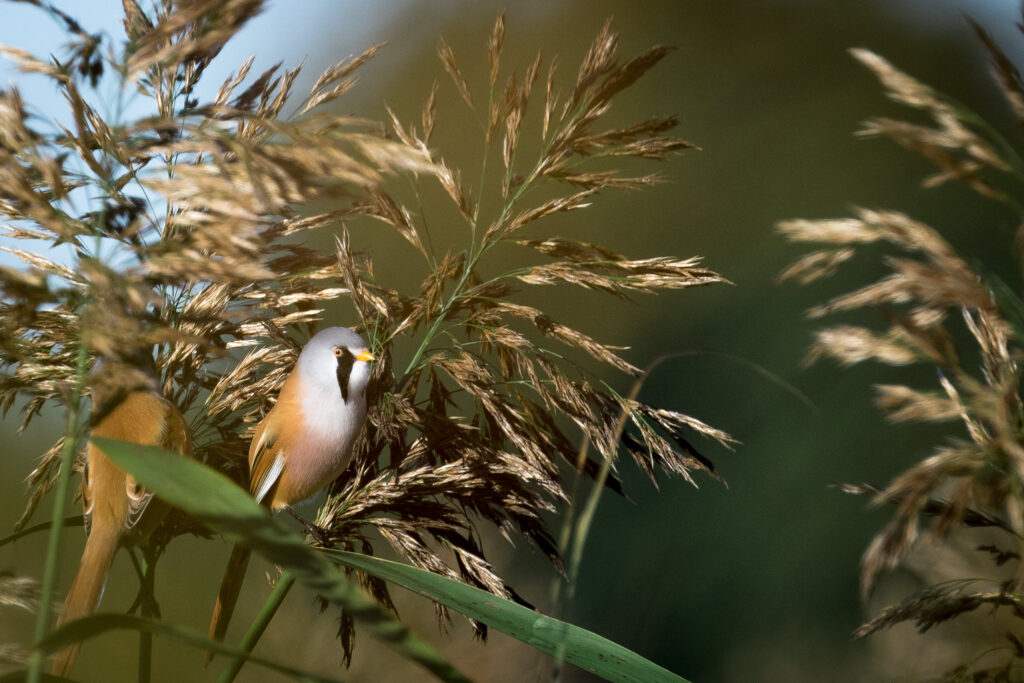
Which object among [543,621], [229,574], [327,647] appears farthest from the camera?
[327,647]

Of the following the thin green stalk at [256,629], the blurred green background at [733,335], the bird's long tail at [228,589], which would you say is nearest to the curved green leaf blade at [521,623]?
the thin green stalk at [256,629]

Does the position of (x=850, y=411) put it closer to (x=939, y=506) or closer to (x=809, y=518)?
(x=809, y=518)

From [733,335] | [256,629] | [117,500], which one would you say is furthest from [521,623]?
[733,335]

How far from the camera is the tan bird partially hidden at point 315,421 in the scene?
62cm

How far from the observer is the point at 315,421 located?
2.01 feet

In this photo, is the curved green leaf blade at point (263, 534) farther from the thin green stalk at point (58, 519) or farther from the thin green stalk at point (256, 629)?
the thin green stalk at point (256, 629)

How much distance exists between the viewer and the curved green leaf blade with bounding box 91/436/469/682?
1.17 ft

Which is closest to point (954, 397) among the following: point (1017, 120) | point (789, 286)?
point (1017, 120)

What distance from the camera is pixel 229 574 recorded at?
2.16ft

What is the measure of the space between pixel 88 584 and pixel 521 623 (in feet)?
0.86

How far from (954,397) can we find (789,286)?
1016 mm

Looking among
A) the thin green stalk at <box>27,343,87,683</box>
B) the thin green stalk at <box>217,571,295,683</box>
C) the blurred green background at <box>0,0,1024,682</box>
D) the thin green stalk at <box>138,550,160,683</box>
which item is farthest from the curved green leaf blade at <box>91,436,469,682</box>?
the blurred green background at <box>0,0,1024,682</box>

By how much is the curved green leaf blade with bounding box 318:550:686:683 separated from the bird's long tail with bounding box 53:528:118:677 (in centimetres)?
14

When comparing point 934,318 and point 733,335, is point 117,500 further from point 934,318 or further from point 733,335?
point 733,335
